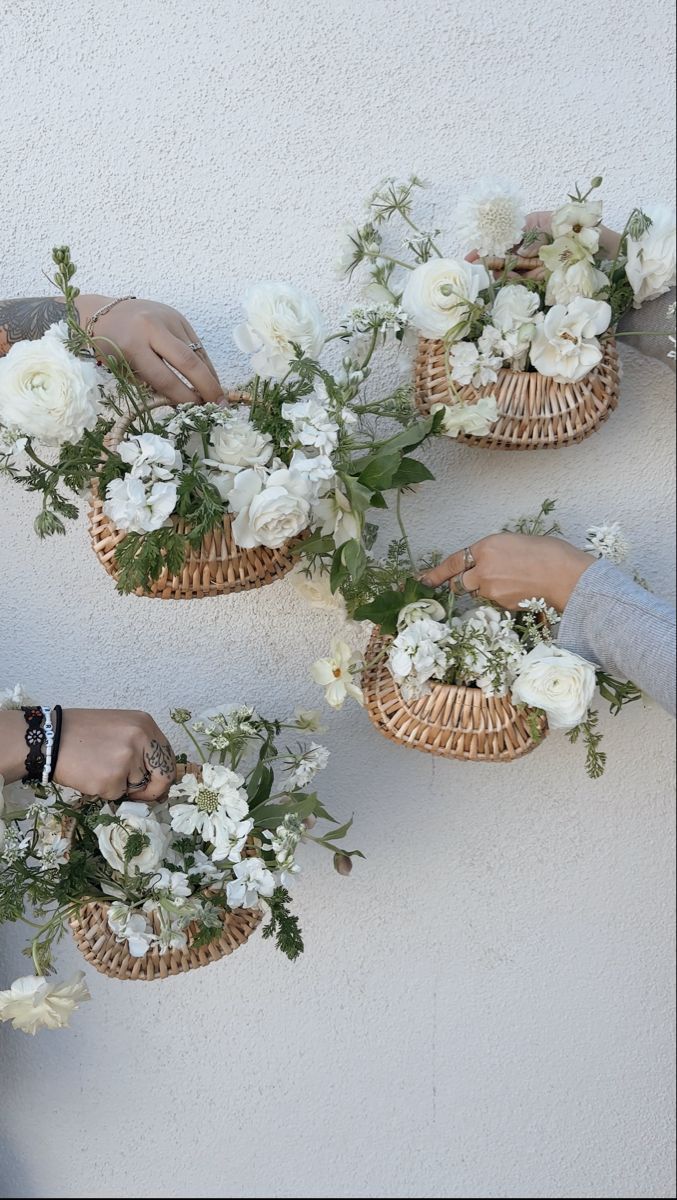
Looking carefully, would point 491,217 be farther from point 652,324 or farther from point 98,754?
point 98,754

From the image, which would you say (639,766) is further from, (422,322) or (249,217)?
(249,217)

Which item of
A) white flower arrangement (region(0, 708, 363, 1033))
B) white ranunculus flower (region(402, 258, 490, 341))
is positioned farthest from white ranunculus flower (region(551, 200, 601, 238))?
white flower arrangement (region(0, 708, 363, 1033))

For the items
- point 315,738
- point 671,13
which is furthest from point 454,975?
point 671,13

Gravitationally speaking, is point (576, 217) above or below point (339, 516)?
above

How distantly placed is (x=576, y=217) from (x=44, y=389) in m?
0.70

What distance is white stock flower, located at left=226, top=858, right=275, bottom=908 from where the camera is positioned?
3.68ft

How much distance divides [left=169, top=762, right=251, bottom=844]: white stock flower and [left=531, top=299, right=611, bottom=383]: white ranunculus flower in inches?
26.1

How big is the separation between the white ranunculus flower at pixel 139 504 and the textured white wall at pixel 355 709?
413mm

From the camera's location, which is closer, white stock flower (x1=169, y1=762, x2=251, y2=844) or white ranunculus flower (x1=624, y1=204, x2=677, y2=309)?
white stock flower (x1=169, y1=762, x2=251, y2=844)

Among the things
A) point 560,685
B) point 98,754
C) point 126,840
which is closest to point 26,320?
point 98,754

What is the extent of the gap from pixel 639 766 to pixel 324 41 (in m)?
1.20

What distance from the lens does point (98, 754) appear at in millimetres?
1133

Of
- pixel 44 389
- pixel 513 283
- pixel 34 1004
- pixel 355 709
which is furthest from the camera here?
pixel 355 709

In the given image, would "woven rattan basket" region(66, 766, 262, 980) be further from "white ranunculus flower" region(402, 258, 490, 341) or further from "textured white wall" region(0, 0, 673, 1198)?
"white ranunculus flower" region(402, 258, 490, 341)
